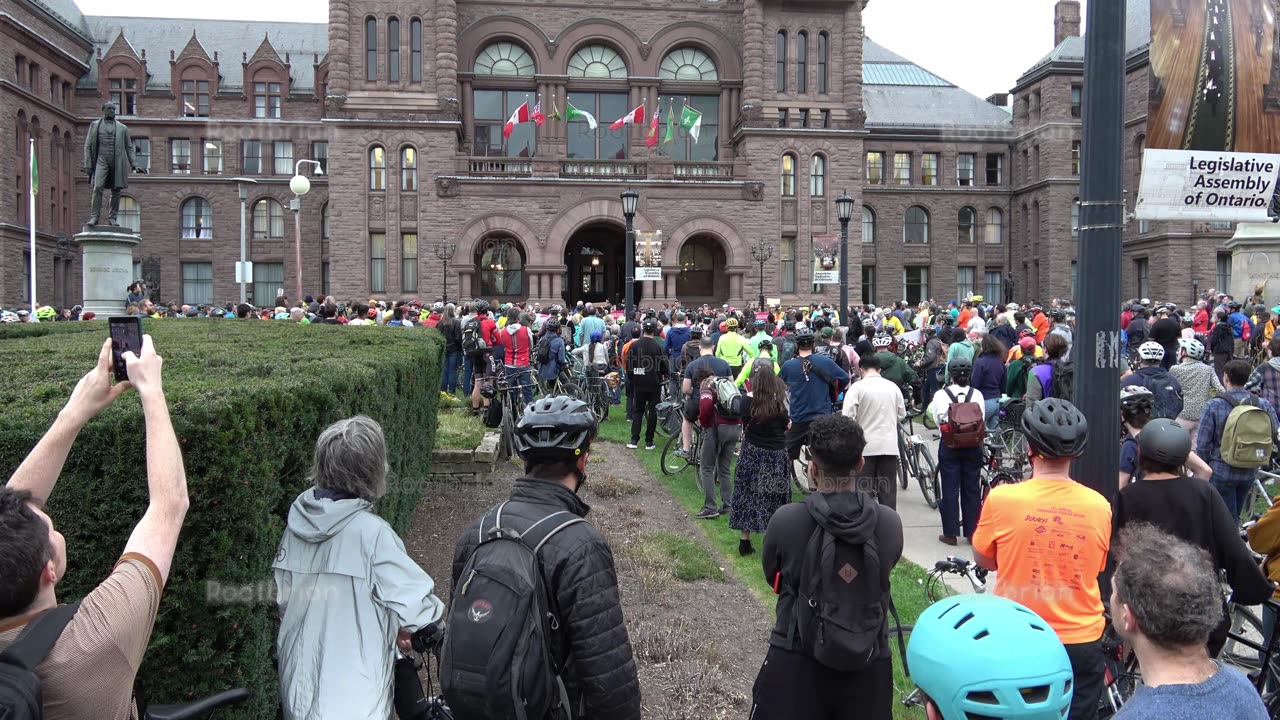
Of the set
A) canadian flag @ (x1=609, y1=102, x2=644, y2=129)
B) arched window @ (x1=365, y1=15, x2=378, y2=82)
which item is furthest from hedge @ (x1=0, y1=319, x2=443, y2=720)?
arched window @ (x1=365, y1=15, x2=378, y2=82)

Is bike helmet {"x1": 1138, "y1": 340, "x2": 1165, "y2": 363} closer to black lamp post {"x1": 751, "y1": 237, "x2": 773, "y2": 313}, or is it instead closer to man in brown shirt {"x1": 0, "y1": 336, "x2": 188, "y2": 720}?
man in brown shirt {"x1": 0, "y1": 336, "x2": 188, "y2": 720}

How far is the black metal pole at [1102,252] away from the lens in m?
4.41

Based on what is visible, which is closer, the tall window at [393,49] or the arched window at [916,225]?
the tall window at [393,49]

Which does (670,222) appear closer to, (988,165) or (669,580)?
A: (988,165)

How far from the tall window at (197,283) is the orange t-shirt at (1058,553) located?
5383 cm

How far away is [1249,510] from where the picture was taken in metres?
8.80

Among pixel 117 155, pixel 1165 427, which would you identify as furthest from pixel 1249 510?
pixel 117 155

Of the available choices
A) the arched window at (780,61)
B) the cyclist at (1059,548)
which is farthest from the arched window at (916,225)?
the cyclist at (1059,548)

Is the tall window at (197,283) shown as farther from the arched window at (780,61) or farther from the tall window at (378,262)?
the arched window at (780,61)

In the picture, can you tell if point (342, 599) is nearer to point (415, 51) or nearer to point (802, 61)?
point (415, 51)

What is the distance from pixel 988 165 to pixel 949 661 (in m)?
58.2

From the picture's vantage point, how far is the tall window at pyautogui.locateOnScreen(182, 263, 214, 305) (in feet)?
168

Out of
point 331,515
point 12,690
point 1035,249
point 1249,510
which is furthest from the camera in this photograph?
point 1035,249

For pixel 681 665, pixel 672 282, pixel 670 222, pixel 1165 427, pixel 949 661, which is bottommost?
pixel 681 665
